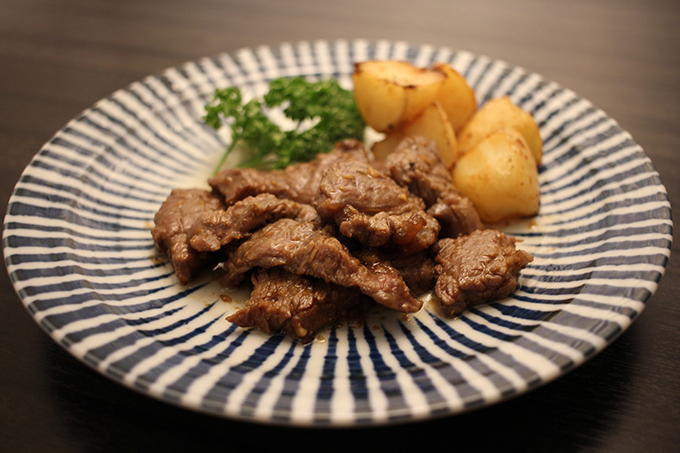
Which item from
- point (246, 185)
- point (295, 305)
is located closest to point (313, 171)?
point (246, 185)

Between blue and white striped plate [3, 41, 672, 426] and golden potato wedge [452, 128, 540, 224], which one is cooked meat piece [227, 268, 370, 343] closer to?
blue and white striped plate [3, 41, 672, 426]

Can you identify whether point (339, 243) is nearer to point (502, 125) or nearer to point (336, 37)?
point (502, 125)

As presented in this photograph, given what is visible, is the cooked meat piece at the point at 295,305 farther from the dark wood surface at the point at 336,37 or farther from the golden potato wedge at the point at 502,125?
the golden potato wedge at the point at 502,125

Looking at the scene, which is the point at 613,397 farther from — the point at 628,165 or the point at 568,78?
the point at 568,78

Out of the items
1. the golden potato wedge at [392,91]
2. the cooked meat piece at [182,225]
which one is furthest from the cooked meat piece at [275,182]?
the golden potato wedge at [392,91]

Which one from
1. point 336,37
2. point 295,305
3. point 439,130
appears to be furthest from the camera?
point 336,37

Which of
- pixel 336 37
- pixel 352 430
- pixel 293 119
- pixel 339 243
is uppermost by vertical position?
pixel 336 37

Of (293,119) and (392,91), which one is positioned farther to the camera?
(293,119)

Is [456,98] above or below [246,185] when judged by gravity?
above
